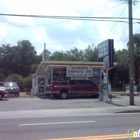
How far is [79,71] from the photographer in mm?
31812

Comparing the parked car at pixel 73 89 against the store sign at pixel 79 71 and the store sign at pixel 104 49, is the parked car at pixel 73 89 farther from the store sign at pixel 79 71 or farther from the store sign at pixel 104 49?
the store sign at pixel 104 49

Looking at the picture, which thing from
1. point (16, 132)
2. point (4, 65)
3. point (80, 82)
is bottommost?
point (16, 132)

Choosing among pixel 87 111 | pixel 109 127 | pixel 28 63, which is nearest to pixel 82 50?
pixel 28 63

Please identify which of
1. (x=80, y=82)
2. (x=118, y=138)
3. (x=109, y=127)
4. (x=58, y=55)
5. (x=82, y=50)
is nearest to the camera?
(x=118, y=138)

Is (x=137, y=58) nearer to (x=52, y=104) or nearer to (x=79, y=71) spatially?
(x=79, y=71)

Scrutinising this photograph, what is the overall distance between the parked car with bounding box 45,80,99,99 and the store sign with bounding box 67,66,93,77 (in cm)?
96

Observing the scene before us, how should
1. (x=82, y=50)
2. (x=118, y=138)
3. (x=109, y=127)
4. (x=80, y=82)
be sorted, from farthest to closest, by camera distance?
(x=82, y=50), (x=80, y=82), (x=109, y=127), (x=118, y=138)

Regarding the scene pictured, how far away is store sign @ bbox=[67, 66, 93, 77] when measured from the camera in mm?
31453

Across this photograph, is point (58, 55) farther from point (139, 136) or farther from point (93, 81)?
point (139, 136)

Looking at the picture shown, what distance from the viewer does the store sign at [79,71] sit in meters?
31.5

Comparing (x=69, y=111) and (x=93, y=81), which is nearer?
(x=69, y=111)

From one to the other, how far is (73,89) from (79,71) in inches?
91.9

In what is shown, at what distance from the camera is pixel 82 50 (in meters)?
68.7

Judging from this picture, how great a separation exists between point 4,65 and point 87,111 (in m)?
58.8
